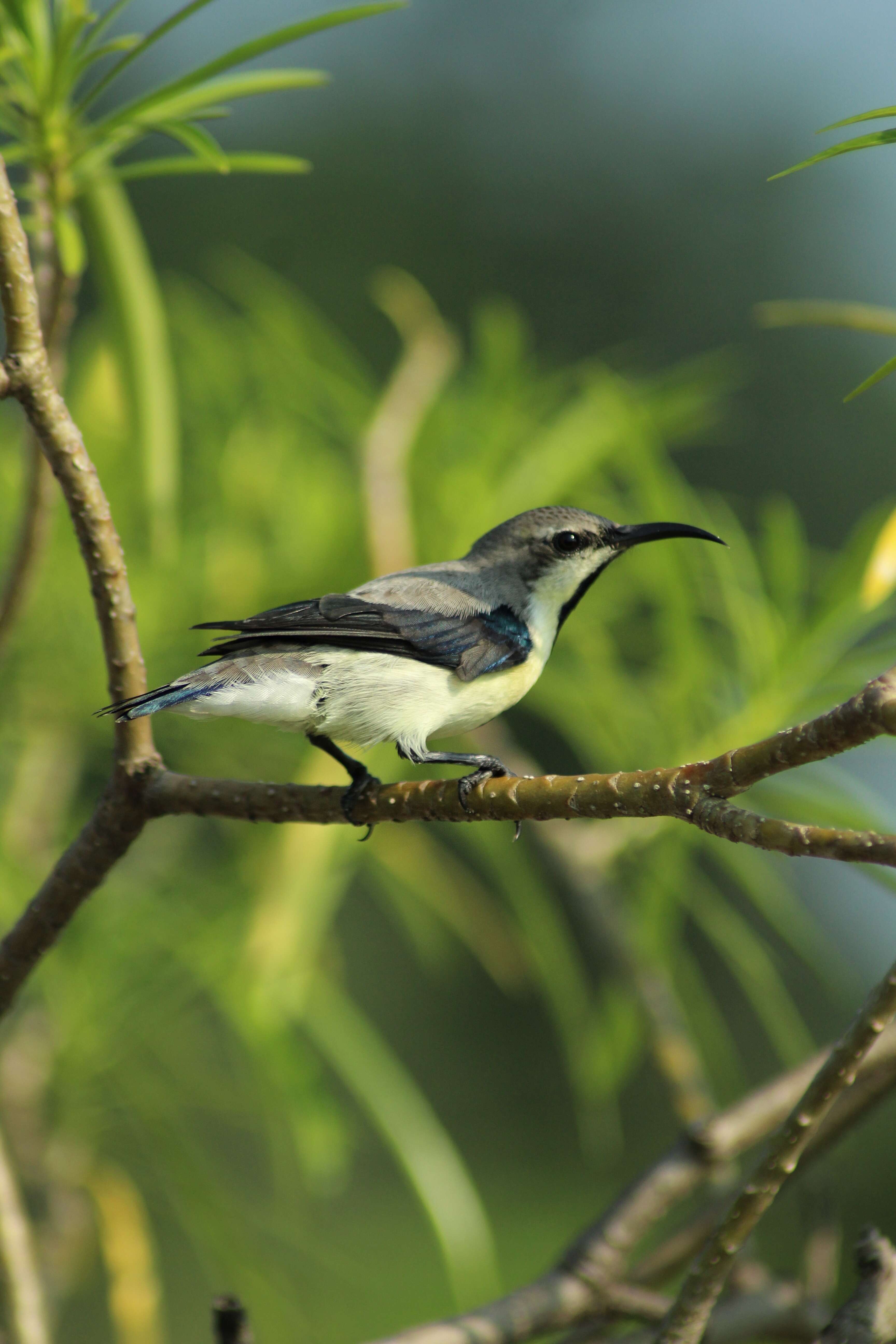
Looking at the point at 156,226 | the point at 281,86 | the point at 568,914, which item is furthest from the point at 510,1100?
the point at 156,226

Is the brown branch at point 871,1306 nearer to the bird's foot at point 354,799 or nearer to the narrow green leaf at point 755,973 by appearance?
the bird's foot at point 354,799

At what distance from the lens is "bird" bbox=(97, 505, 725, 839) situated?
35.3 inches

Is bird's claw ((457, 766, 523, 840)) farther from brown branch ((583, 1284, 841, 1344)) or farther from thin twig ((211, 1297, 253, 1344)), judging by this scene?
brown branch ((583, 1284, 841, 1344))

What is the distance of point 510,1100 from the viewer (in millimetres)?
4613

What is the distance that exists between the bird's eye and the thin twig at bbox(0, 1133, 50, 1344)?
69cm

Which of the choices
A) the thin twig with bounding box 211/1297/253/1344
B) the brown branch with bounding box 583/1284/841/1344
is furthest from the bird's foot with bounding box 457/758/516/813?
the brown branch with bounding box 583/1284/841/1344

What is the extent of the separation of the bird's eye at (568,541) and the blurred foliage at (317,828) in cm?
12

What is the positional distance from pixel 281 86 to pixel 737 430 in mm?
5588

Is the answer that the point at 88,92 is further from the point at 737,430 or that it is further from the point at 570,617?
the point at 737,430

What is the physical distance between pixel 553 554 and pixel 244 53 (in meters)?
0.50

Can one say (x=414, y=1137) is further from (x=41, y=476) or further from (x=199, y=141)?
(x=199, y=141)

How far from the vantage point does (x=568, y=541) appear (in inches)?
42.9

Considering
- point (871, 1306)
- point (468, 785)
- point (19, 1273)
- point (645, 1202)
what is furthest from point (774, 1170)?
point (19, 1273)

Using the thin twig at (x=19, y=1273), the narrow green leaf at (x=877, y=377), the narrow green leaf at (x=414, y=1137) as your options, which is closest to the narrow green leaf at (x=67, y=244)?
the narrow green leaf at (x=877, y=377)
